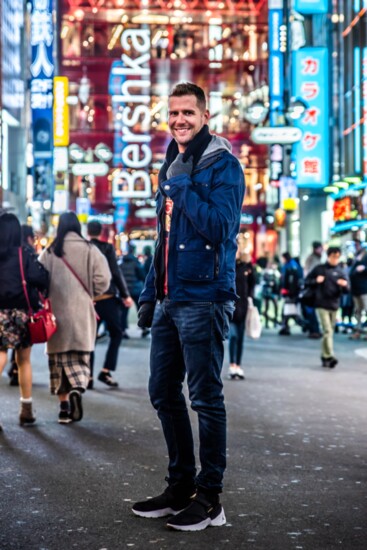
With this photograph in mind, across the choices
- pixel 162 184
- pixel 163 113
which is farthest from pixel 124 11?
pixel 162 184

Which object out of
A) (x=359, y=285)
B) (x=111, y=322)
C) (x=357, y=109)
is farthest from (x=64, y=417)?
(x=357, y=109)

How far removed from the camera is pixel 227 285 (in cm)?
573

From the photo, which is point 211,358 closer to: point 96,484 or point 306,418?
point 96,484

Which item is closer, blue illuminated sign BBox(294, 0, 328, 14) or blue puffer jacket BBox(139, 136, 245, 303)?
blue puffer jacket BBox(139, 136, 245, 303)

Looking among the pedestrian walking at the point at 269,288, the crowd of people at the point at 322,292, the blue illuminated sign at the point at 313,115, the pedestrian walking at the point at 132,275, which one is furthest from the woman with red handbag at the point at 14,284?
the blue illuminated sign at the point at 313,115

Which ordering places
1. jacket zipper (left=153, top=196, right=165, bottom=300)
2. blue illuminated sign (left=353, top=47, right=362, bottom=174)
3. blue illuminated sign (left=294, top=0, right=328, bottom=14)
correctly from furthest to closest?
blue illuminated sign (left=353, top=47, right=362, bottom=174), blue illuminated sign (left=294, top=0, right=328, bottom=14), jacket zipper (left=153, top=196, right=165, bottom=300)

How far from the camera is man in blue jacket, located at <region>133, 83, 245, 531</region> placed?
221 inches

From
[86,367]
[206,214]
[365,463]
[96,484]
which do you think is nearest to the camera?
[206,214]

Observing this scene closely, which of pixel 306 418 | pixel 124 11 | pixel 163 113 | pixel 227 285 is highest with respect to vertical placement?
pixel 124 11

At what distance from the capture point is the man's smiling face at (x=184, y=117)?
5754 millimetres

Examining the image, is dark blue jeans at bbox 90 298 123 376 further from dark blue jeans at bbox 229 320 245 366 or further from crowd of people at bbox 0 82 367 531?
crowd of people at bbox 0 82 367 531

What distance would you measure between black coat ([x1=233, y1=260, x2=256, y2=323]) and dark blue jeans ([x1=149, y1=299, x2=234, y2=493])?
7.95 meters

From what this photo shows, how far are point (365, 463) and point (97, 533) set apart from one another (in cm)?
288

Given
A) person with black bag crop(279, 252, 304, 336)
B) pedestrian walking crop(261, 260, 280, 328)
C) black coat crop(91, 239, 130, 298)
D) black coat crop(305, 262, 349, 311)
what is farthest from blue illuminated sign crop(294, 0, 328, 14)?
black coat crop(91, 239, 130, 298)
